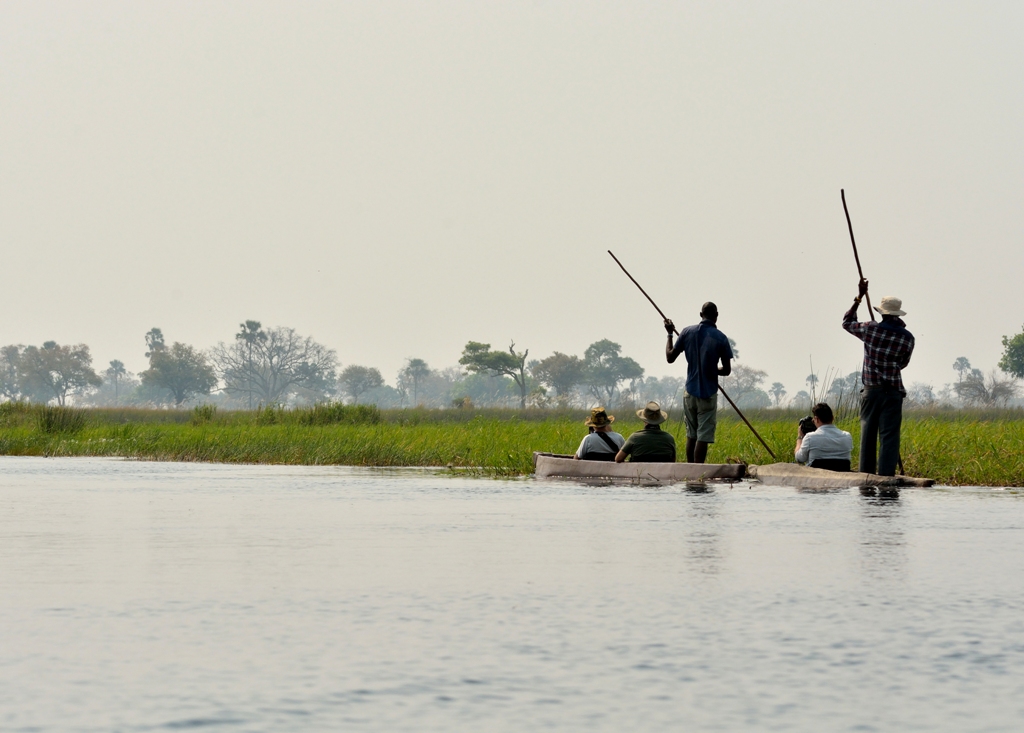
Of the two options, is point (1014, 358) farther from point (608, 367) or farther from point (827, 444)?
point (827, 444)

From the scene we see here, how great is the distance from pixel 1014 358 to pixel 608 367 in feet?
182

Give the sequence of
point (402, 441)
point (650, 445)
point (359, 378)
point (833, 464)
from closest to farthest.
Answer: point (833, 464), point (650, 445), point (402, 441), point (359, 378)

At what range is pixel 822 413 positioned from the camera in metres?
14.9

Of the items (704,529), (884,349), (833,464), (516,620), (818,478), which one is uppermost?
(884,349)

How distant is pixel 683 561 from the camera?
8.45 metres

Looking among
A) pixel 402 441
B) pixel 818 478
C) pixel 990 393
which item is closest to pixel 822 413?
pixel 818 478

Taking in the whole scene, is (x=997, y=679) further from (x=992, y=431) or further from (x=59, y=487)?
(x=992, y=431)

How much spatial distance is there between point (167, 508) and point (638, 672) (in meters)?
8.67

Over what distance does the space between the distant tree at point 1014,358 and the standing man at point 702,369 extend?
9384 cm

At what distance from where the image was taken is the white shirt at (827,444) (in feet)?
49.3

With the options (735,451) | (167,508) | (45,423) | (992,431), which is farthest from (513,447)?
(45,423)

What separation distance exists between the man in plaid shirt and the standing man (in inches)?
73.5

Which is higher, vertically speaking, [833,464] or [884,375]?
[884,375]

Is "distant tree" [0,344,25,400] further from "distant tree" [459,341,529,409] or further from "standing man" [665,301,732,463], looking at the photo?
"standing man" [665,301,732,463]
